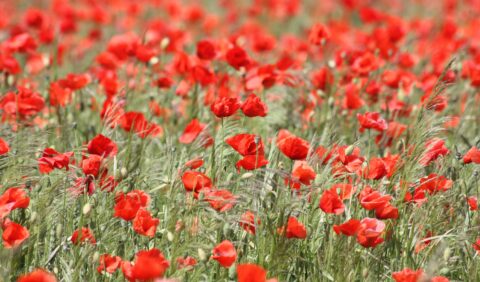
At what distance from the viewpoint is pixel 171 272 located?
2256mm

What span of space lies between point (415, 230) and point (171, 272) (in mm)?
796

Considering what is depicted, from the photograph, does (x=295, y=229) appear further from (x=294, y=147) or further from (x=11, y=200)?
(x=11, y=200)

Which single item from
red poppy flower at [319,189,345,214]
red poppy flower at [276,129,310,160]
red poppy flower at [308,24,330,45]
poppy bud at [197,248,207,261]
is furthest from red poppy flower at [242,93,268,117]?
red poppy flower at [308,24,330,45]

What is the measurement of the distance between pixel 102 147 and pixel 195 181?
0.39 metres

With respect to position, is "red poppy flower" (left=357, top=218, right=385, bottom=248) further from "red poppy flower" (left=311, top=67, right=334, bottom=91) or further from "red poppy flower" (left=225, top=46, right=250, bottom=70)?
"red poppy flower" (left=311, top=67, right=334, bottom=91)

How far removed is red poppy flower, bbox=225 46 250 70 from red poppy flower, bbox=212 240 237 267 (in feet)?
4.36

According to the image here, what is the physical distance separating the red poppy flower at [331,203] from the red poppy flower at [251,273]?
1.30 feet

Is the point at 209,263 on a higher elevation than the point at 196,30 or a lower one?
lower

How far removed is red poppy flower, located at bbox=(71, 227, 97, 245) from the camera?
7.55 feet

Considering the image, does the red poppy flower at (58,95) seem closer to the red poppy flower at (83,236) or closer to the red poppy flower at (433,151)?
the red poppy flower at (83,236)

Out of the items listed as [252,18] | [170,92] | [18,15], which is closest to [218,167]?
[170,92]

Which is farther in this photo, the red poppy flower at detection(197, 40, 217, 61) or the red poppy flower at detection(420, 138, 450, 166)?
the red poppy flower at detection(197, 40, 217, 61)

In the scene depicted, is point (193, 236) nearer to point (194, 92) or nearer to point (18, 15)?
point (194, 92)

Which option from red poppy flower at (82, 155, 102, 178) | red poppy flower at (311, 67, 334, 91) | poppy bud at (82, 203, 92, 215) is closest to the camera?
poppy bud at (82, 203, 92, 215)
